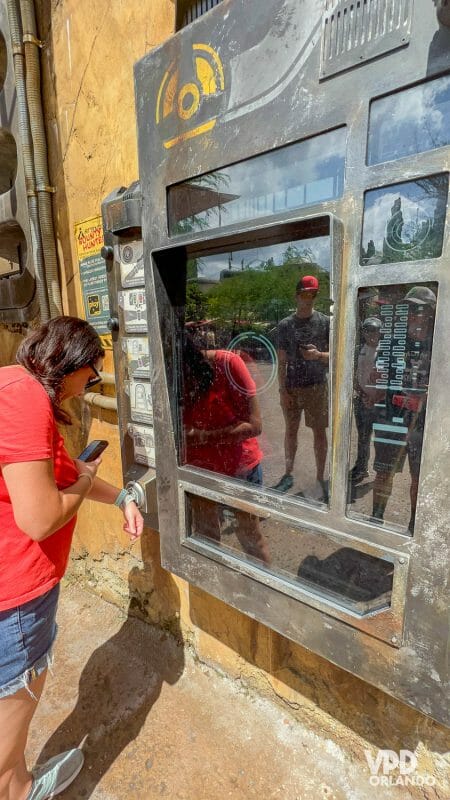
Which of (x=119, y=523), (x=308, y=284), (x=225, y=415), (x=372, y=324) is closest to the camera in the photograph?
(x=372, y=324)

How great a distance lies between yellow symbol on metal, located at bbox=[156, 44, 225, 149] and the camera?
1077 mm

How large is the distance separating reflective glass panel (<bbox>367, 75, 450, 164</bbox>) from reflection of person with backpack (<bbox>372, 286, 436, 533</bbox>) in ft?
0.90

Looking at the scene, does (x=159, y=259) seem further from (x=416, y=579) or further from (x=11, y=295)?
(x=11, y=295)

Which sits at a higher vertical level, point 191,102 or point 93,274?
point 191,102

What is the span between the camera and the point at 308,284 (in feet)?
3.45

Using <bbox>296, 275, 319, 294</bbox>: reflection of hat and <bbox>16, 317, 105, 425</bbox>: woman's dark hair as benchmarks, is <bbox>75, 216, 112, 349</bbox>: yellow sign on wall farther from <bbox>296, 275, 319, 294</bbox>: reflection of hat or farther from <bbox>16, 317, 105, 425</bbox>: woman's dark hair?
<bbox>296, 275, 319, 294</bbox>: reflection of hat

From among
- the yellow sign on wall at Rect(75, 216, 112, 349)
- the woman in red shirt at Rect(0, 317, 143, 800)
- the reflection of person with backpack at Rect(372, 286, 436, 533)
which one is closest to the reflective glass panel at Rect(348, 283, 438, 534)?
the reflection of person with backpack at Rect(372, 286, 436, 533)

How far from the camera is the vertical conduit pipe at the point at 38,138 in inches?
86.0

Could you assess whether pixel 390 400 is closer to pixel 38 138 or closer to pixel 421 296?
pixel 421 296

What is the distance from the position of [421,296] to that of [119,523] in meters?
1.99

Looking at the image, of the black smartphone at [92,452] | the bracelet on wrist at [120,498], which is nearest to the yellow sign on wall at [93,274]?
the black smartphone at [92,452]

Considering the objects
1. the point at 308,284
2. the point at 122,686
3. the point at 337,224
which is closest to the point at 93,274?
the point at 308,284

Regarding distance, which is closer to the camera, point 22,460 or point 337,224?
point 337,224

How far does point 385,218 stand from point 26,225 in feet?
7.08
